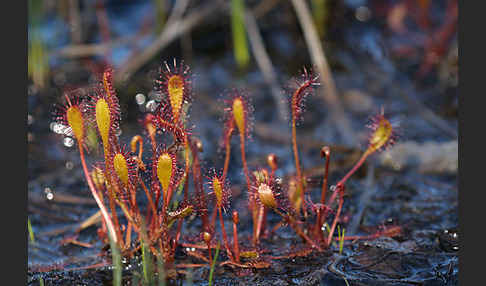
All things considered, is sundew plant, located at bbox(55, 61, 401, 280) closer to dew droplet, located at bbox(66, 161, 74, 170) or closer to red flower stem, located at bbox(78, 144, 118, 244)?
red flower stem, located at bbox(78, 144, 118, 244)

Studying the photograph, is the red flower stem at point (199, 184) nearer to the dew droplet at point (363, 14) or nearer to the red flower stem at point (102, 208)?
the red flower stem at point (102, 208)

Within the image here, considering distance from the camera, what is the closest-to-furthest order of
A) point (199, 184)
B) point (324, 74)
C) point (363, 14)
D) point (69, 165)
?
point (199, 184) → point (69, 165) → point (324, 74) → point (363, 14)

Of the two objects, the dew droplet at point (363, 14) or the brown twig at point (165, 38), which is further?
the dew droplet at point (363, 14)

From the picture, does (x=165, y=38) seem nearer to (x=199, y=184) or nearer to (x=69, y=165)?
(x=69, y=165)

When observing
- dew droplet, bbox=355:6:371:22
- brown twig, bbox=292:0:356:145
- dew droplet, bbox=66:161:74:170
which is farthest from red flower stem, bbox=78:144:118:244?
dew droplet, bbox=355:6:371:22

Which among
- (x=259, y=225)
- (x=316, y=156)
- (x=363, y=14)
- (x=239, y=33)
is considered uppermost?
(x=363, y=14)

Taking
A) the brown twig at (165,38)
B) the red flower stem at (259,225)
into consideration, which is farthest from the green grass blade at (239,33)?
the red flower stem at (259,225)

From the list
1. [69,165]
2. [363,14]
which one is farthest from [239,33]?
[69,165]
